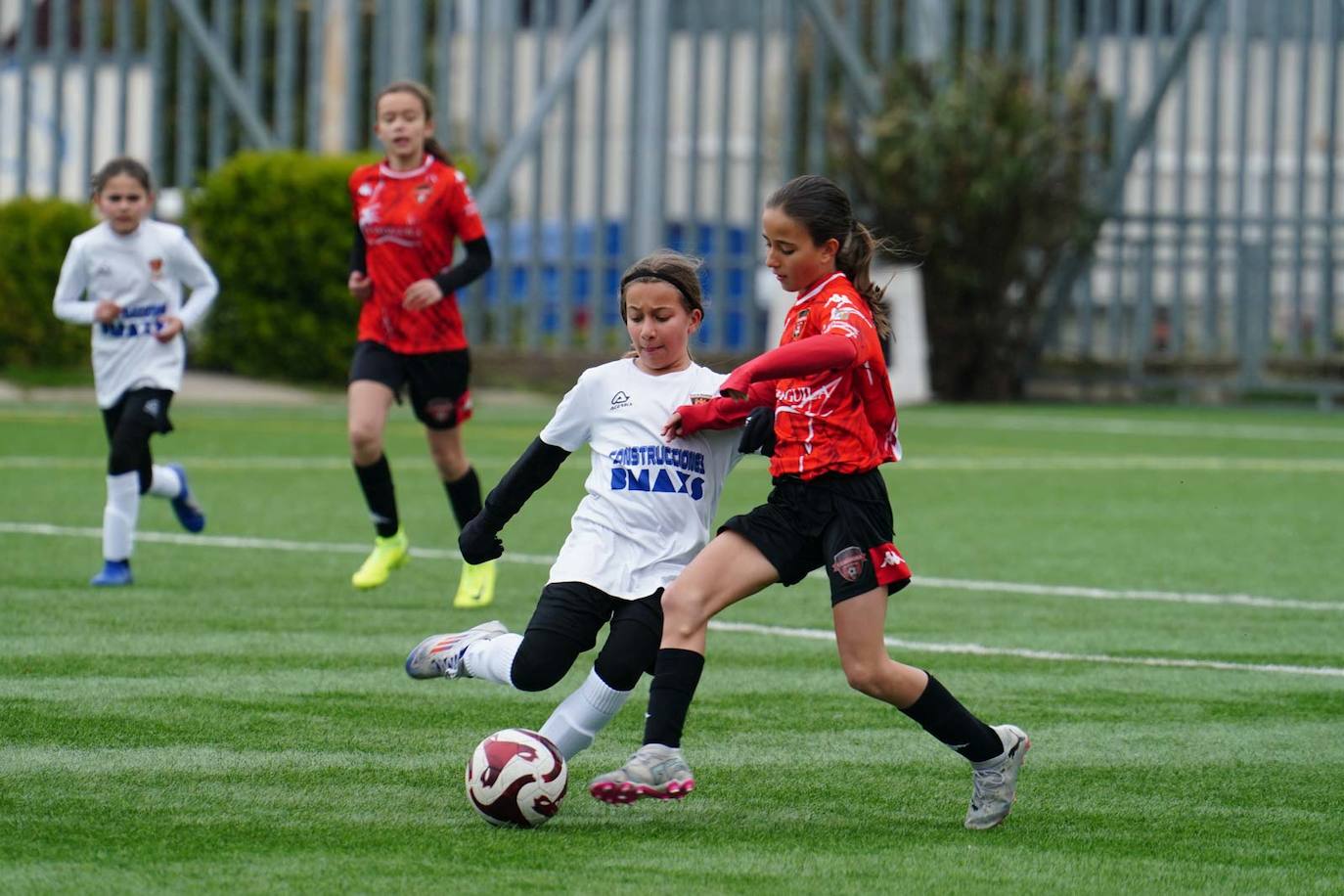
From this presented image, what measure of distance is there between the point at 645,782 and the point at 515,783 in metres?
0.30

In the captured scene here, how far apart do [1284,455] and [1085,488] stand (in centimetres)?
411

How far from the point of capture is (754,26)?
28219 millimetres

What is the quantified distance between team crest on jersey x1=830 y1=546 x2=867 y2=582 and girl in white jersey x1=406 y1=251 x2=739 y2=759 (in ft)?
1.55

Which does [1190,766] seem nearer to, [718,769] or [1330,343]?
[718,769]

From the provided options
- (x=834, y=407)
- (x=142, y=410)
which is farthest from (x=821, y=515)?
(x=142, y=410)

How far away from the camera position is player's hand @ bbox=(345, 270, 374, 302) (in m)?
9.71

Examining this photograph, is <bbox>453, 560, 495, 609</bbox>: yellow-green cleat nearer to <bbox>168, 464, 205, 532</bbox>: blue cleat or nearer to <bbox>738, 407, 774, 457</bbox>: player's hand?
<bbox>168, 464, 205, 532</bbox>: blue cleat

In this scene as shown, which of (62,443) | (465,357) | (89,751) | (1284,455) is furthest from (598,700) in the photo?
(1284,455)

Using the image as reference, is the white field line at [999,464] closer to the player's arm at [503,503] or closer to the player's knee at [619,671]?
the player's arm at [503,503]

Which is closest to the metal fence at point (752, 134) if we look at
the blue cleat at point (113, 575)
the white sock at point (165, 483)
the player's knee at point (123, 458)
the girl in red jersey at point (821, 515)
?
the white sock at point (165, 483)

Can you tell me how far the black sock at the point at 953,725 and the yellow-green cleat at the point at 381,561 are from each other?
14.9 ft

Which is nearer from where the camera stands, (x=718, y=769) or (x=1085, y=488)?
(x=718, y=769)

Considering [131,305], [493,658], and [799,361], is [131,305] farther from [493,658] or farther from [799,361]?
[799,361]

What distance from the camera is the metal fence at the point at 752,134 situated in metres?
26.9
